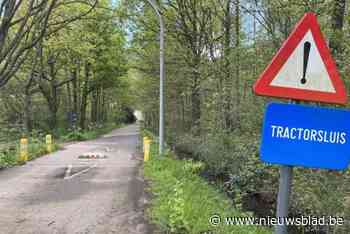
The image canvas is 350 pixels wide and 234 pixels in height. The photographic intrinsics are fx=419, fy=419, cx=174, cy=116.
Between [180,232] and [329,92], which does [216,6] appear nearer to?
[180,232]

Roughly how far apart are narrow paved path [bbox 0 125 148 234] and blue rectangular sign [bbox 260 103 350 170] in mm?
4389

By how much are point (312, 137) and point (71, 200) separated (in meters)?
7.64

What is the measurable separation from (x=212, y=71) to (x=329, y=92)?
42.9ft

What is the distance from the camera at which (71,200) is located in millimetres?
9531

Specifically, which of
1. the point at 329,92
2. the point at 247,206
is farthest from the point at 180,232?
the point at 247,206

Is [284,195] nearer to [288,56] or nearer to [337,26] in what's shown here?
[288,56]

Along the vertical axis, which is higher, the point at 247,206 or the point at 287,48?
the point at 287,48

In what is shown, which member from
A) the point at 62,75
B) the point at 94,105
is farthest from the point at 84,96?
the point at 94,105

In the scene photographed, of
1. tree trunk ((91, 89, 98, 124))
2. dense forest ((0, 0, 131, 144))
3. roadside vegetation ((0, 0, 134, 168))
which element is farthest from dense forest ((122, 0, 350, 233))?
tree trunk ((91, 89, 98, 124))

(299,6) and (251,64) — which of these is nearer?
(299,6)

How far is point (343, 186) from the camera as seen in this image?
6.24 meters

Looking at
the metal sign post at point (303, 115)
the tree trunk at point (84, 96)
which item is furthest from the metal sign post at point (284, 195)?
the tree trunk at point (84, 96)

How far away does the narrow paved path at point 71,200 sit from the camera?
714cm

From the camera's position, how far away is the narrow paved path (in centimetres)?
714
